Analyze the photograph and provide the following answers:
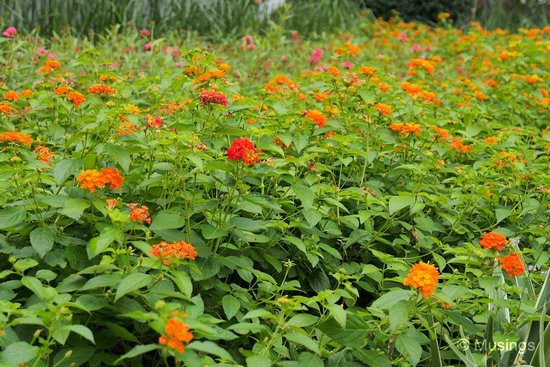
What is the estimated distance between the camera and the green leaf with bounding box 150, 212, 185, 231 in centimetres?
186

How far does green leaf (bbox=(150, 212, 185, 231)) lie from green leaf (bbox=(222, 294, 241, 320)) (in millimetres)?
227

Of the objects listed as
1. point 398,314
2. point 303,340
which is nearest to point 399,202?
point 398,314

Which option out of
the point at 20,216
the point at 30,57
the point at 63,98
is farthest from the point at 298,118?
the point at 30,57

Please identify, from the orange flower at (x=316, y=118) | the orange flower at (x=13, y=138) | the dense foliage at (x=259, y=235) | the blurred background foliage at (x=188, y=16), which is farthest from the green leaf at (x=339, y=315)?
the blurred background foliage at (x=188, y=16)

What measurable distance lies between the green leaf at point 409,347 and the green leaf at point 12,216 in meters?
1.02

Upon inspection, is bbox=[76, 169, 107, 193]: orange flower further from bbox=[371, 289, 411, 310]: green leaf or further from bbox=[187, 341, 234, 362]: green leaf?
bbox=[371, 289, 411, 310]: green leaf

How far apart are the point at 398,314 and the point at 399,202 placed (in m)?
0.64

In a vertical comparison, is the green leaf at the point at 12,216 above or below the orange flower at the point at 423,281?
below

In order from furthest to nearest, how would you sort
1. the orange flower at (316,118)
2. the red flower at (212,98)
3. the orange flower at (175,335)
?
the orange flower at (316,118) < the red flower at (212,98) < the orange flower at (175,335)

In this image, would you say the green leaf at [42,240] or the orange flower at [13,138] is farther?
the orange flower at [13,138]

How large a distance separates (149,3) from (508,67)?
138 inches

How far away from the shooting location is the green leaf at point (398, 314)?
1700 millimetres

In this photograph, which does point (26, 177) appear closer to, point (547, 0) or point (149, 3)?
point (149, 3)

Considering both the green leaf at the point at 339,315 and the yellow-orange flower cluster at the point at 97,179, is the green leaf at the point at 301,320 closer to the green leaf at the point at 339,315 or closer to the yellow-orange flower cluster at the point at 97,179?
the green leaf at the point at 339,315
